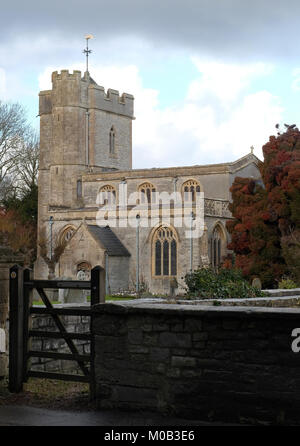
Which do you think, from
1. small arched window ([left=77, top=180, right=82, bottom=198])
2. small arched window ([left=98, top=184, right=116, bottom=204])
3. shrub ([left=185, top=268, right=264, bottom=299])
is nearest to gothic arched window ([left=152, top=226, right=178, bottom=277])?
small arched window ([left=98, top=184, right=116, bottom=204])

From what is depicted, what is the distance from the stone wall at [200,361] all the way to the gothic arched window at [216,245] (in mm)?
38463

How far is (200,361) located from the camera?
26.1ft

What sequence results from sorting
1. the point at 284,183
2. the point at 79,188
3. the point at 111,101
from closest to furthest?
the point at 284,183 < the point at 79,188 < the point at 111,101

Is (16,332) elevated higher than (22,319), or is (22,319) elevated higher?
(22,319)

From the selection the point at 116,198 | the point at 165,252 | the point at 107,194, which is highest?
the point at 107,194

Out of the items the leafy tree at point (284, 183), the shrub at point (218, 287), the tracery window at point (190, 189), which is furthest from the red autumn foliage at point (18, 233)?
the shrub at point (218, 287)

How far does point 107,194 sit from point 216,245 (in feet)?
40.5

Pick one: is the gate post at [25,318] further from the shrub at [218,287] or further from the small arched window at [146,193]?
the small arched window at [146,193]

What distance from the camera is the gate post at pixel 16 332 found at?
9.18 m

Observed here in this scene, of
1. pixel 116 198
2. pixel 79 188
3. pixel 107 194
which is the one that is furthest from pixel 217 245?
pixel 79 188

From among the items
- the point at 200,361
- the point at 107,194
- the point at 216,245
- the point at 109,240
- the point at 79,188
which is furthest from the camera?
the point at 79,188

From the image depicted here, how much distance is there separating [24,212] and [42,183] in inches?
105

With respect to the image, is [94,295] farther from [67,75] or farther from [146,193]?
[67,75]

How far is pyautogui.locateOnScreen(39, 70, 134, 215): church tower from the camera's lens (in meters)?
60.0
